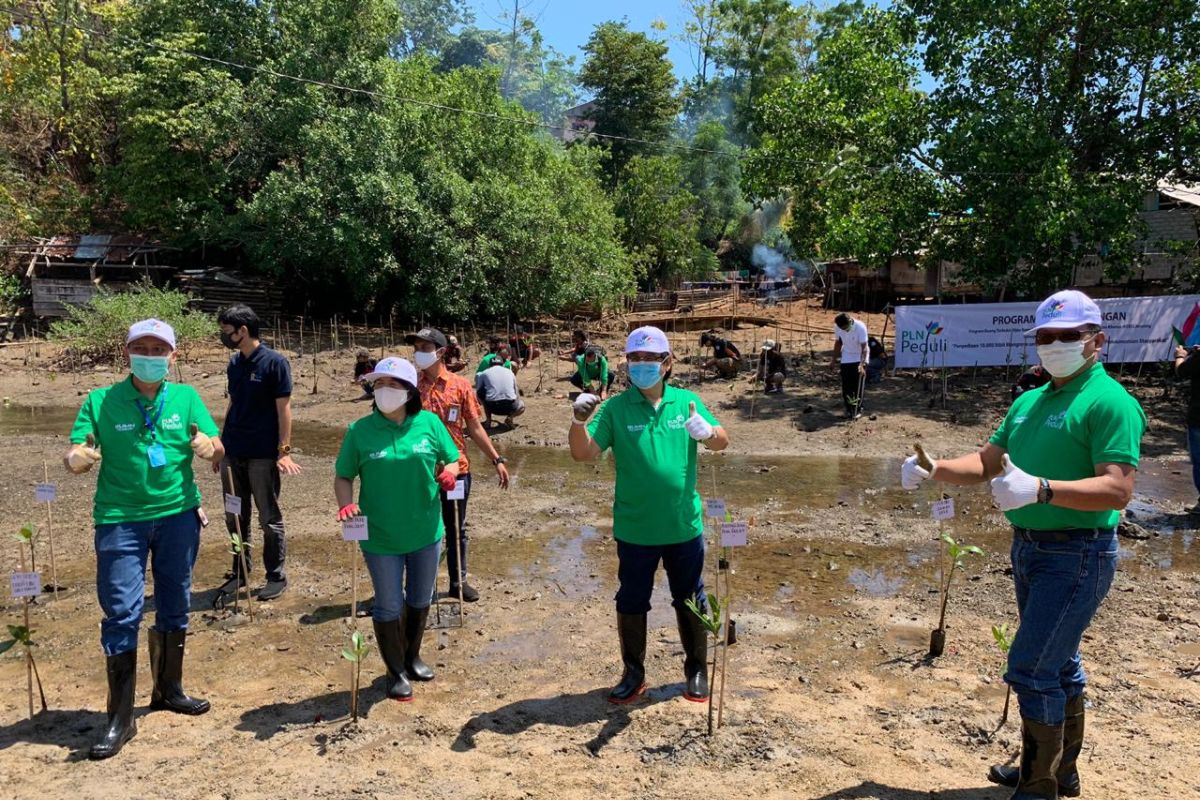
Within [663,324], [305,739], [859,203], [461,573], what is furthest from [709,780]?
[663,324]

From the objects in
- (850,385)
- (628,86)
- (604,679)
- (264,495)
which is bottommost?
(604,679)

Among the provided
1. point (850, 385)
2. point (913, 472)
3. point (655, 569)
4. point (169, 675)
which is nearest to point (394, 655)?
point (169, 675)

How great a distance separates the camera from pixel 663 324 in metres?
27.6

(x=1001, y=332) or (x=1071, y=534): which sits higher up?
(x=1001, y=332)

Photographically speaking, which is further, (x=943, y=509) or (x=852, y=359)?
(x=852, y=359)

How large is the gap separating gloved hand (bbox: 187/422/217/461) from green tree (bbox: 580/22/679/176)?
122ft

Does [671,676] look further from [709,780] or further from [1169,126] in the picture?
[1169,126]

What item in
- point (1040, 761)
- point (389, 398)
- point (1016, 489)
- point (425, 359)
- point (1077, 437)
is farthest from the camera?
point (425, 359)

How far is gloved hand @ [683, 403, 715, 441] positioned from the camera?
4266mm

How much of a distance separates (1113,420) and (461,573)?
4431mm

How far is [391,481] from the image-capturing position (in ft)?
14.8

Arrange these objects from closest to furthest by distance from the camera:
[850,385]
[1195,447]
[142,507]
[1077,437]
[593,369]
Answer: [1077,437] < [142,507] < [1195,447] < [850,385] < [593,369]

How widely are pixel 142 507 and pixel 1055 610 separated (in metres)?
4.08

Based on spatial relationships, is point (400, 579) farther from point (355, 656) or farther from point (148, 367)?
point (148, 367)
